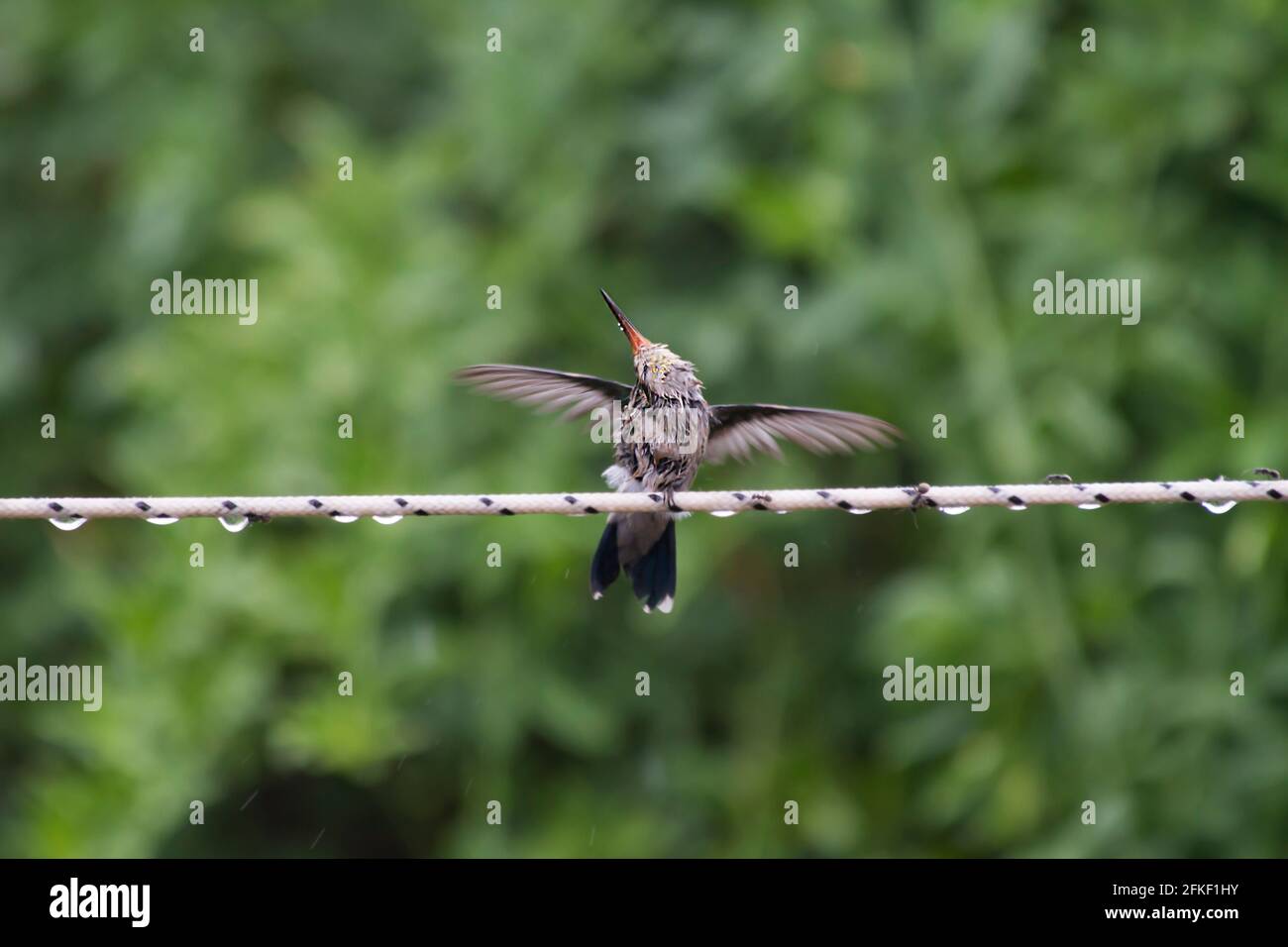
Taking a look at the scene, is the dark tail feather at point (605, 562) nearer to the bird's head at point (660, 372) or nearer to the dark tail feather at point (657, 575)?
the dark tail feather at point (657, 575)

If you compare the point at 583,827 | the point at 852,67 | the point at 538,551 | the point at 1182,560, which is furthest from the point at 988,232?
the point at 583,827

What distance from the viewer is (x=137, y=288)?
7.00 m

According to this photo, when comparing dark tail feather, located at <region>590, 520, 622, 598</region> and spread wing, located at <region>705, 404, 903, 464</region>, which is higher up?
spread wing, located at <region>705, 404, 903, 464</region>

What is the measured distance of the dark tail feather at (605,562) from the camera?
4672mm

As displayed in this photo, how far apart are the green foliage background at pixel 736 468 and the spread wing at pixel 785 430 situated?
4.36ft

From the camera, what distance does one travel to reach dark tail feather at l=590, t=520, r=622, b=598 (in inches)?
184

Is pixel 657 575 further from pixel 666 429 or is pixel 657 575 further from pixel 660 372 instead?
pixel 660 372

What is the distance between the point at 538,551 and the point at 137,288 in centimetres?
270

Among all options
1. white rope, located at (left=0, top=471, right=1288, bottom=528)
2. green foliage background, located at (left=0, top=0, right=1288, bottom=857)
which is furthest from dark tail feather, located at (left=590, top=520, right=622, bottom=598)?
white rope, located at (left=0, top=471, right=1288, bottom=528)

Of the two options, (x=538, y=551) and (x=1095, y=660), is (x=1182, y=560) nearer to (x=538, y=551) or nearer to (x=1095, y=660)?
(x=1095, y=660)

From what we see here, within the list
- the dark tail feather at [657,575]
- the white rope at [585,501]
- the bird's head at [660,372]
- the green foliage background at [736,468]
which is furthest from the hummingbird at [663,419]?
the green foliage background at [736,468]

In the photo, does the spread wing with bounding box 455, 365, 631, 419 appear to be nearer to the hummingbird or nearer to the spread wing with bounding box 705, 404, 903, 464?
the hummingbird

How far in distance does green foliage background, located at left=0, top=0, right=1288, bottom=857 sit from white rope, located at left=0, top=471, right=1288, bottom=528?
7.85 ft

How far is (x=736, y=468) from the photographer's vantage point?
6191mm
